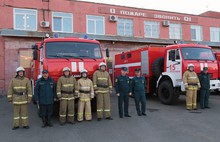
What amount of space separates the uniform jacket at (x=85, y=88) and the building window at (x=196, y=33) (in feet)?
55.6

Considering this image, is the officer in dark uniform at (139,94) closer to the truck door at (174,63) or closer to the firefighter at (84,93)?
the firefighter at (84,93)

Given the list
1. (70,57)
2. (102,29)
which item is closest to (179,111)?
(70,57)

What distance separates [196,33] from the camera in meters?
22.0

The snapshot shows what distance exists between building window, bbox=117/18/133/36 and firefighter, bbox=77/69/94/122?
39.8 ft

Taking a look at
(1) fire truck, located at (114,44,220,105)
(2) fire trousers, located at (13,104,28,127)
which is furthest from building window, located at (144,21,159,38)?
(2) fire trousers, located at (13,104,28,127)

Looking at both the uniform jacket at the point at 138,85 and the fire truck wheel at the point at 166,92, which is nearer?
the uniform jacket at the point at 138,85

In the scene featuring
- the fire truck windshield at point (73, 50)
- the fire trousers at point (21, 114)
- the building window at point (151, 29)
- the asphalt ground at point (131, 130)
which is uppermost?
the building window at point (151, 29)

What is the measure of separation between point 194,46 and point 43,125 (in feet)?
22.5

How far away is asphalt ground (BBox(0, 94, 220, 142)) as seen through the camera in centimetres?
551

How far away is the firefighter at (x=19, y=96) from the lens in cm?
660

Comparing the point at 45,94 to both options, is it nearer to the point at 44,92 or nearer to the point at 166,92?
the point at 44,92

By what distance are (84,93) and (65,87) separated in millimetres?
649

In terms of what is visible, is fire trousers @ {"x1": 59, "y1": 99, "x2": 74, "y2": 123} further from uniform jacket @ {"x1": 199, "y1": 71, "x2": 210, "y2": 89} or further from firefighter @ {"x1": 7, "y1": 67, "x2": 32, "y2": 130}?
uniform jacket @ {"x1": 199, "y1": 71, "x2": 210, "y2": 89}

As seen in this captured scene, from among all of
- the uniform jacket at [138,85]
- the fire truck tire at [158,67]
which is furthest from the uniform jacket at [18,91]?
the fire truck tire at [158,67]
